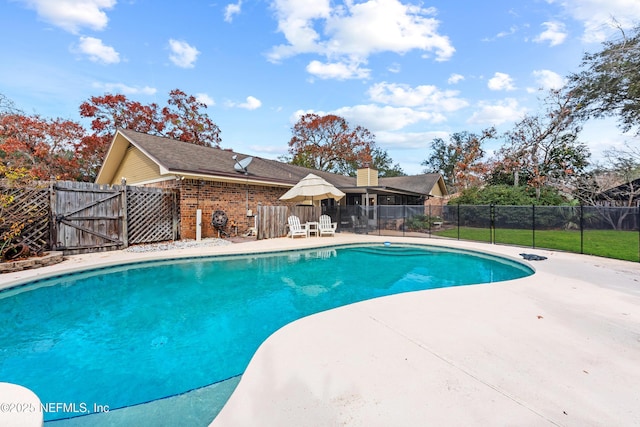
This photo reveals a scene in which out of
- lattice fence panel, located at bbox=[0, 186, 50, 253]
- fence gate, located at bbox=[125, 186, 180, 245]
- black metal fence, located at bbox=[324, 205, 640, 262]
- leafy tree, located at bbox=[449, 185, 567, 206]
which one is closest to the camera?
lattice fence panel, located at bbox=[0, 186, 50, 253]

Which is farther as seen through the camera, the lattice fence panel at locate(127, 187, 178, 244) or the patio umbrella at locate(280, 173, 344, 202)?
the patio umbrella at locate(280, 173, 344, 202)

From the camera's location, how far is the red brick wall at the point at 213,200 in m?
10.5

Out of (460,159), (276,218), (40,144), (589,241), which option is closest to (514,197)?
(589,241)

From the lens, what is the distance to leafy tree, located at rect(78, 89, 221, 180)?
18.2 m

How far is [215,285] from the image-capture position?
6074 mm

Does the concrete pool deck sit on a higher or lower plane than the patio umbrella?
lower

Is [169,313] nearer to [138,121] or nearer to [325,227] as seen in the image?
[325,227]

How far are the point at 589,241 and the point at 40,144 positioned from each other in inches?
1059

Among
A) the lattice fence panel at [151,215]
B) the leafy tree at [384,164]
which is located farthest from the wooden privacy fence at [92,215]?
the leafy tree at [384,164]

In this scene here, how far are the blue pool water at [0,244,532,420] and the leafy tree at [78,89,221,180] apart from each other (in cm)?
1347

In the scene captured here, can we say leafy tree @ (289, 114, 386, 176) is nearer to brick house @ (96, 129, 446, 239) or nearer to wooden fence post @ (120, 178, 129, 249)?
brick house @ (96, 129, 446, 239)

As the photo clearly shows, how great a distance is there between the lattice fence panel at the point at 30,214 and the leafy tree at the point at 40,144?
9516 mm

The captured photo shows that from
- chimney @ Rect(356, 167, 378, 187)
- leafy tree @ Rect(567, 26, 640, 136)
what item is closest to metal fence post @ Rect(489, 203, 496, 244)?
chimney @ Rect(356, 167, 378, 187)

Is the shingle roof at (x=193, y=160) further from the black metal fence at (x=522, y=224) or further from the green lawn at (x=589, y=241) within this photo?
the green lawn at (x=589, y=241)
